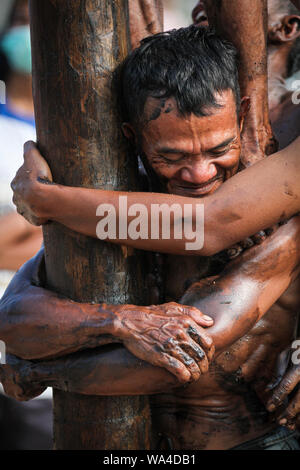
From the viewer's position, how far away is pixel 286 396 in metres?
1.54

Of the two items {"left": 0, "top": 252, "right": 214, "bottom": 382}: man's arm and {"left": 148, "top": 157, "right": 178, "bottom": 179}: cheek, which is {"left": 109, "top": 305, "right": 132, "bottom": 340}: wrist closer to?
{"left": 0, "top": 252, "right": 214, "bottom": 382}: man's arm

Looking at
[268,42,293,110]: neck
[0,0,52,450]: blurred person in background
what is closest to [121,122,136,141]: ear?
[268,42,293,110]: neck

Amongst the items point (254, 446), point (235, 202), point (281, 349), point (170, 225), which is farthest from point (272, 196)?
point (254, 446)

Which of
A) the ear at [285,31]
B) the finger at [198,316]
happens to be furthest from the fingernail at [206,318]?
the ear at [285,31]

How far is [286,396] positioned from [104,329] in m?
0.57

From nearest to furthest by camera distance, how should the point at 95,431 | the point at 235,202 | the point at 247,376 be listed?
the point at 235,202, the point at 95,431, the point at 247,376

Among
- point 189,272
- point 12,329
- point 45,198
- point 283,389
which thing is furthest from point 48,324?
point 283,389

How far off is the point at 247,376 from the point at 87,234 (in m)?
0.62

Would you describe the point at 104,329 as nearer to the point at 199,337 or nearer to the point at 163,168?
the point at 199,337

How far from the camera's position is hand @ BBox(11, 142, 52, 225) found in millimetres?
1348

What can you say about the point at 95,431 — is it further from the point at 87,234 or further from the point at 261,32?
the point at 261,32

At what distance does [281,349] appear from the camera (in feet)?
5.30

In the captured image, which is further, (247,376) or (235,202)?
(247,376)

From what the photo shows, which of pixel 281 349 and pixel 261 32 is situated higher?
pixel 261 32
